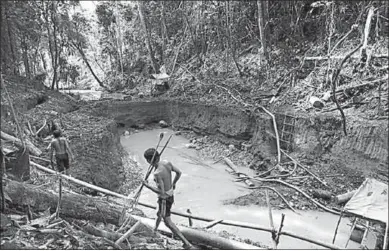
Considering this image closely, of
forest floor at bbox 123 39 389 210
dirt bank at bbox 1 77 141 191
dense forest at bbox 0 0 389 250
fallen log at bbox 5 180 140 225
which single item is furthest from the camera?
forest floor at bbox 123 39 389 210

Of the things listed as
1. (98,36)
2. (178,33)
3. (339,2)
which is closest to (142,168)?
(339,2)

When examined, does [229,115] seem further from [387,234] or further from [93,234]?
[93,234]

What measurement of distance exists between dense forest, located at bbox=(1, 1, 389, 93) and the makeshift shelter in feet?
17.9

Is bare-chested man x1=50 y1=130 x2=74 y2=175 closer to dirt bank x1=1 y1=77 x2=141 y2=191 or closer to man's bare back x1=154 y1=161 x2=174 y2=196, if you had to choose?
dirt bank x1=1 y1=77 x2=141 y2=191

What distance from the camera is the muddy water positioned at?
813cm

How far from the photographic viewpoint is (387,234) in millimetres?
5895

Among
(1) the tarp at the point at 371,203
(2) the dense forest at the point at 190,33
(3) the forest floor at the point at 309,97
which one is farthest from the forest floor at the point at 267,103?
(1) the tarp at the point at 371,203

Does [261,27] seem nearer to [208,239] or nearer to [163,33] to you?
[208,239]

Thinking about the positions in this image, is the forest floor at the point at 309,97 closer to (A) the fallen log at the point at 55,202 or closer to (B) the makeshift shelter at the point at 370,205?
(B) the makeshift shelter at the point at 370,205

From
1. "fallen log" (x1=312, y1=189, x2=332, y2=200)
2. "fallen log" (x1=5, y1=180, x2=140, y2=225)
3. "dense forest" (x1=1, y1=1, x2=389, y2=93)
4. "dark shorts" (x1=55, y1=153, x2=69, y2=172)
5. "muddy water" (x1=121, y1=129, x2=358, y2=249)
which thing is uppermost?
"dense forest" (x1=1, y1=1, x2=389, y2=93)

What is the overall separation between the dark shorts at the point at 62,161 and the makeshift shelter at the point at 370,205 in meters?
6.43

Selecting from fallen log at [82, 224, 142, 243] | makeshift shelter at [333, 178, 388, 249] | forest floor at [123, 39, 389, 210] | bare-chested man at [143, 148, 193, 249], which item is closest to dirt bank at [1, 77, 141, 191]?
fallen log at [82, 224, 142, 243]

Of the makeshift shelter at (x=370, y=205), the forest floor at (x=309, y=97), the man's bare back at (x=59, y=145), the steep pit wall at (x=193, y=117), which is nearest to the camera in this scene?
the makeshift shelter at (x=370, y=205)

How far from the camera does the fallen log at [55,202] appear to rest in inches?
188
